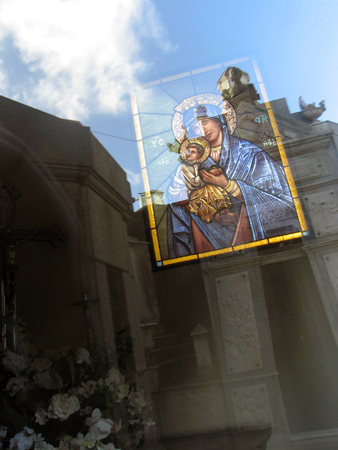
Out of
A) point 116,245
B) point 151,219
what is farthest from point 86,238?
point 151,219

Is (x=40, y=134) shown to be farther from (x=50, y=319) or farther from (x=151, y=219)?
(x=50, y=319)

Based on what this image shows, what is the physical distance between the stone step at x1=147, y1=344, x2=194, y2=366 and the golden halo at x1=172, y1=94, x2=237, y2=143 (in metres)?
1.69

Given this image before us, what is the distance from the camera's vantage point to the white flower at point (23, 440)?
2037 mm

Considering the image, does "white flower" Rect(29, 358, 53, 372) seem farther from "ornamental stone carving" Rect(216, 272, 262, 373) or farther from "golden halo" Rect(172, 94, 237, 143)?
"golden halo" Rect(172, 94, 237, 143)

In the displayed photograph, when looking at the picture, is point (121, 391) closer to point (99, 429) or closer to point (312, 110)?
point (99, 429)

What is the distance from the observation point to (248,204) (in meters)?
3.17

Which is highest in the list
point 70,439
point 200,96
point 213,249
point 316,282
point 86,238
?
point 200,96

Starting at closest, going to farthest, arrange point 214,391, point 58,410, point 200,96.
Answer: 1. point 58,410
2. point 214,391
3. point 200,96

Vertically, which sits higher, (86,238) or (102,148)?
(102,148)

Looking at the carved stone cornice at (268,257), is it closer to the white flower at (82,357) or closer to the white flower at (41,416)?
the white flower at (82,357)

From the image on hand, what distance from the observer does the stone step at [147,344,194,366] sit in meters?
2.83

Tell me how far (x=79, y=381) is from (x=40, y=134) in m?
1.95

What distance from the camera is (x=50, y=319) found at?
2912 millimetres

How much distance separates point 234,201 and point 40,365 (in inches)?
72.4
